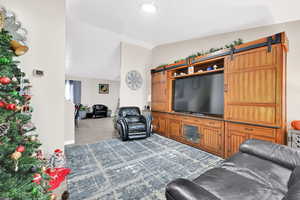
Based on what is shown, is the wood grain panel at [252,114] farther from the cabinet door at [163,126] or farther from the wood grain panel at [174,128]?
the cabinet door at [163,126]

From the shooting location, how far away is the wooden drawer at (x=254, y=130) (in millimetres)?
1981

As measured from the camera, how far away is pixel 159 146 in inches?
121

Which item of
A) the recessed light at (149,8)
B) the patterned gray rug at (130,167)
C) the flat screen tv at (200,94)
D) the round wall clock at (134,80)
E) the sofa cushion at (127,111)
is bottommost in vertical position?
the patterned gray rug at (130,167)

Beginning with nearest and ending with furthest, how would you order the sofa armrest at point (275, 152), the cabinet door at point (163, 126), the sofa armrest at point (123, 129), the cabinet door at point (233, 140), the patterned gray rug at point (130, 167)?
the sofa armrest at point (275, 152)
the patterned gray rug at point (130, 167)
the cabinet door at point (233, 140)
the sofa armrest at point (123, 129)
the cabinet door at point (163, 126)

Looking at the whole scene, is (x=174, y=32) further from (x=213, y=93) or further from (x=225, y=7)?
(x=213, y=93)

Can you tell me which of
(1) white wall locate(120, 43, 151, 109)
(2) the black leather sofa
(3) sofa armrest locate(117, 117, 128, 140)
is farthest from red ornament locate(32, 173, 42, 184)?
(1) white wall locate(120, 43, 151, 109)

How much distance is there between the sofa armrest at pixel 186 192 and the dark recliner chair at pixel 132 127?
269cm

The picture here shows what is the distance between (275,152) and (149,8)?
296 cm

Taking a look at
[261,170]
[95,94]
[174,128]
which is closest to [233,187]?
[261,170]

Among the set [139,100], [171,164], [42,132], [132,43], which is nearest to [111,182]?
[171,164]

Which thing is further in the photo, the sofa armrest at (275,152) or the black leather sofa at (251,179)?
the sofa armrest at (275,152)

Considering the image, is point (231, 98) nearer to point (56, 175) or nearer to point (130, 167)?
point (130, 167)

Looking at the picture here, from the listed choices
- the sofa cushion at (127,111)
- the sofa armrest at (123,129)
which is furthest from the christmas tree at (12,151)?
the sofa cushion at (127,111)

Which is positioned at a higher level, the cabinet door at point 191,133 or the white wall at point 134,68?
the white wall at point 134,68
